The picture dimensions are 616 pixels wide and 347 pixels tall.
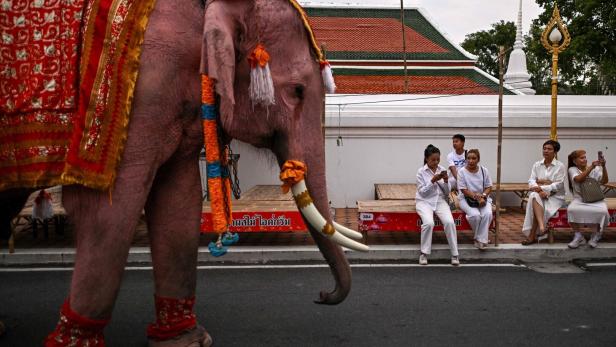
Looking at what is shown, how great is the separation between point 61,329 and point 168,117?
3.53 feet

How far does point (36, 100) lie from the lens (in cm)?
252

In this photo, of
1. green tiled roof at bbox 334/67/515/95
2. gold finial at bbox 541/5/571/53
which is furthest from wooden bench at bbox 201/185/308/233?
green tiled roof at bbox 334/67/515/95

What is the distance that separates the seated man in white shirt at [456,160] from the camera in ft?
24.9

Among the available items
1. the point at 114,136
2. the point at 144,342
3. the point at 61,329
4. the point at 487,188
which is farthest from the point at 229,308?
the point at 487,188

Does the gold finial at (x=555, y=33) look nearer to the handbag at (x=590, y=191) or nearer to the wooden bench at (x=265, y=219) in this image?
the handbag at (x=590, y=191)

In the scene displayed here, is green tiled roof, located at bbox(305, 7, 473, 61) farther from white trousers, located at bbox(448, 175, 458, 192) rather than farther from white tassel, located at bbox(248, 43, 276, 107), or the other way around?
white tassel, located at bbox(248, 43, 276, 107)

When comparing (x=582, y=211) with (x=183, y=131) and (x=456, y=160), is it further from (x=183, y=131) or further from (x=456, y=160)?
(x=183, y=131)

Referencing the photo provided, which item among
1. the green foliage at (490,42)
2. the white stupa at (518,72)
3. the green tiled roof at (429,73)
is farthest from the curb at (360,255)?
the green foliage at (490,42)

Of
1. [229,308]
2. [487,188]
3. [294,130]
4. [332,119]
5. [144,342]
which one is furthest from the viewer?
[332,119]

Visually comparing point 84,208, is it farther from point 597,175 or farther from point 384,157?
point 384,157

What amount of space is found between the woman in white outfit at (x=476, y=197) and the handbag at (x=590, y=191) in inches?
45.6

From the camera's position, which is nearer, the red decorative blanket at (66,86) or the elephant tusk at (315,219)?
the red decorative blanket at (66,86)

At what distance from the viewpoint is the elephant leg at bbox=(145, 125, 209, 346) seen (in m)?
3.04

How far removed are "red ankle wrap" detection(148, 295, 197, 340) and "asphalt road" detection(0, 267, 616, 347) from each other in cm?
59
